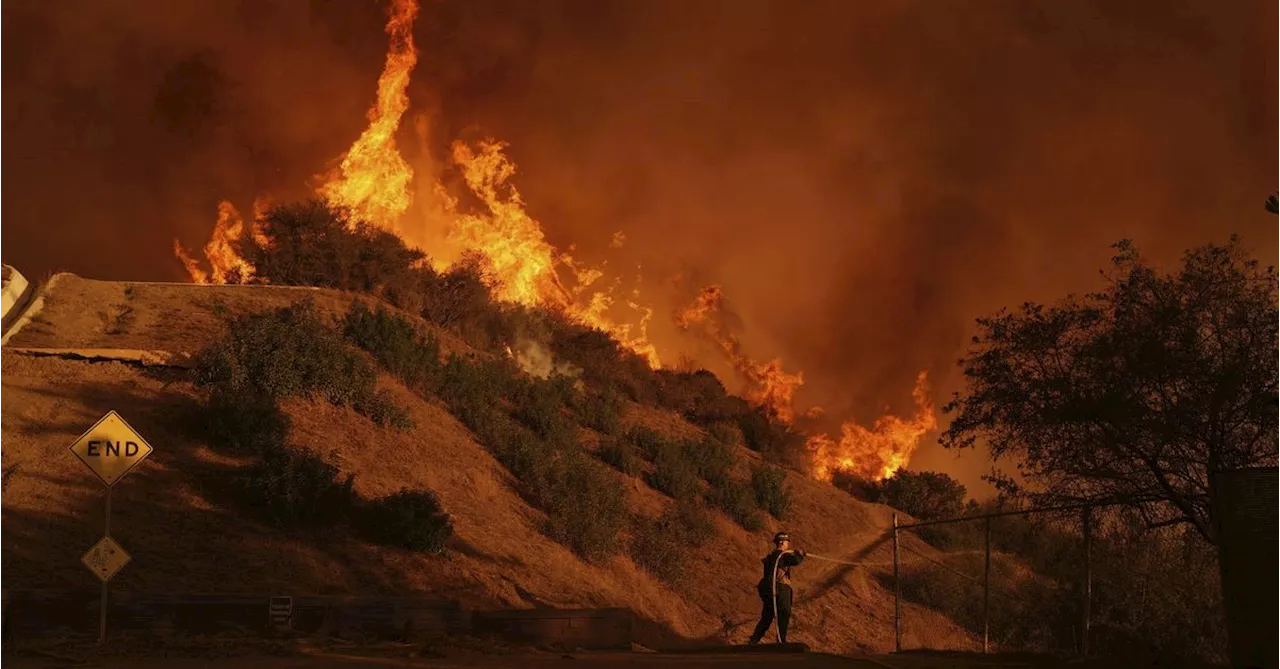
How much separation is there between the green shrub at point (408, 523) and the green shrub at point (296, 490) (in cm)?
62

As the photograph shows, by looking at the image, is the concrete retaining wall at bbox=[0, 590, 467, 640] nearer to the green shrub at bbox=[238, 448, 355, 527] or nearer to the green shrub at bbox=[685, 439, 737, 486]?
the green shrub at bbox=[238, 448, 355, 527]

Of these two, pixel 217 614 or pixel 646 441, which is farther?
pixel 646 441

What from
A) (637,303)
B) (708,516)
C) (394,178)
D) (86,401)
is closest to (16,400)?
(86,401)

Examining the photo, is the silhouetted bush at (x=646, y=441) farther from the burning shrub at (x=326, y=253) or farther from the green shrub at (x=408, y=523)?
the green shrub at (x=408, y=523)

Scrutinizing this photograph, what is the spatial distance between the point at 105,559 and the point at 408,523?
7030 mm

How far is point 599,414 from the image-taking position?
3744 cm

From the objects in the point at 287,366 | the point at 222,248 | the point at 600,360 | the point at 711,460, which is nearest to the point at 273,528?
the point at 287,366

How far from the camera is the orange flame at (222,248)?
46347 mm

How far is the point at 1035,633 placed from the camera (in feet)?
82.9

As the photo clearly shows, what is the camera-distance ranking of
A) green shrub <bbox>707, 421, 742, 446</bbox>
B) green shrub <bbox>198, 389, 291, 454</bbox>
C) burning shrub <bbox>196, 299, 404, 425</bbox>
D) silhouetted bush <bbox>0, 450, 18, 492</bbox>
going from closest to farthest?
silhouetted bush <bbox>0, 450, 18, 492</bbox>, green shrub <bbox>198, 389, 291, 454</bbox>, burning shrub <bbox>196, 299, 404, 425</bbox>, green shrub <bbox>707, 421, 742, 446</bbox>

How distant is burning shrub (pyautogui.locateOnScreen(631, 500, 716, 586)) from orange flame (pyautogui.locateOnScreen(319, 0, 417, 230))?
1883 cm

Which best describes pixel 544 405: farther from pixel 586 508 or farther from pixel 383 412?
pixel 383 412

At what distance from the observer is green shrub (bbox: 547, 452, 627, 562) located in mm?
26375

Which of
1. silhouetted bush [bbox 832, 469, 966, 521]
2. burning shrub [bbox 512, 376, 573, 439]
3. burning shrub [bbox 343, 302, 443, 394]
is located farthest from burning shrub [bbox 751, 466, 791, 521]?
burning shrub [bbox 343, 302, 443, 394]
